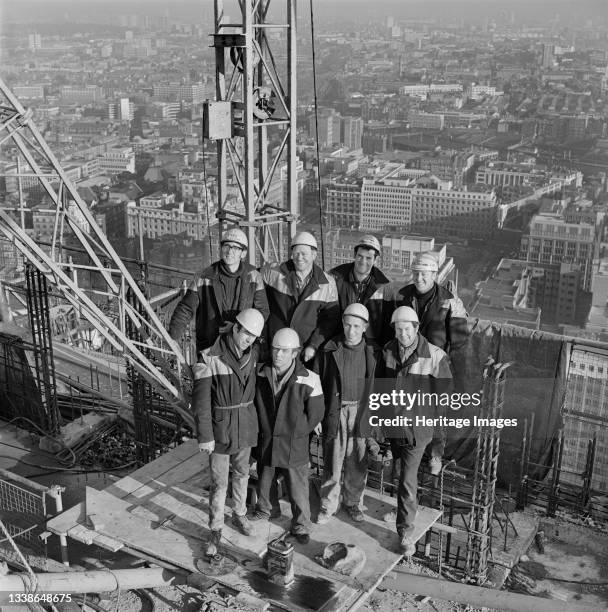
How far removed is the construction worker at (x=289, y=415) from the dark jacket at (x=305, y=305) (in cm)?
45

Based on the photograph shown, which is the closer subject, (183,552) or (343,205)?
(183,552)

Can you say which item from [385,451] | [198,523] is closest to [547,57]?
[385,451]

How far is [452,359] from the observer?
20.4 ft

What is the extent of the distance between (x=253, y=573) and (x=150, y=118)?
7004 centimetres

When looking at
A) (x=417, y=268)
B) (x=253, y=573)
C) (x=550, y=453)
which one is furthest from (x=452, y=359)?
(x=253, y=573)

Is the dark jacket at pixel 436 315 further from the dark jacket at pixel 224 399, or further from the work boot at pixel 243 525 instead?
the work boot at pixel 243 525

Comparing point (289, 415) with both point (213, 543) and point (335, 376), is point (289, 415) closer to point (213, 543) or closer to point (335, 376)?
point (335, 376)

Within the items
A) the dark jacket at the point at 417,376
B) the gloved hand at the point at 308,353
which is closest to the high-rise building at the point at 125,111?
the gloved hand at the point at 308,353

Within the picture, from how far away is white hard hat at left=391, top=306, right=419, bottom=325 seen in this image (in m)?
4.12

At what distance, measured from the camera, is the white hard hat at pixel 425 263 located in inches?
175

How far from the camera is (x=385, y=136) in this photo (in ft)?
211

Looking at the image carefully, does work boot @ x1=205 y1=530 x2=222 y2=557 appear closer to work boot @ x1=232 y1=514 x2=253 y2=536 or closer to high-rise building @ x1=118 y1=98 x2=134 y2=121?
work boot @ x1=232 y1=514 x2=253 y2=536

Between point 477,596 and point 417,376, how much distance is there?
126cm

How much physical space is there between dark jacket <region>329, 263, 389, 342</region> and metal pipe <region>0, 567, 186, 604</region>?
1680 millimetres
